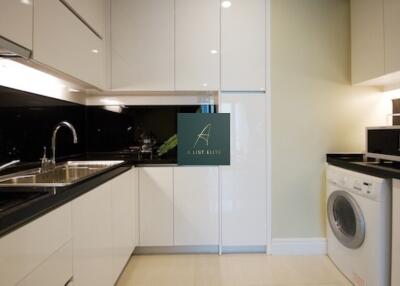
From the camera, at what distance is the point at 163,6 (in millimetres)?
2445

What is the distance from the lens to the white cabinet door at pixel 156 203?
96.8 inches

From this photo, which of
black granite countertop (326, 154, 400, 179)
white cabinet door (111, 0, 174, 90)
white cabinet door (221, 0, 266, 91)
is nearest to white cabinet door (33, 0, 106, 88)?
white cabinet door (111, 0, 174, 90)

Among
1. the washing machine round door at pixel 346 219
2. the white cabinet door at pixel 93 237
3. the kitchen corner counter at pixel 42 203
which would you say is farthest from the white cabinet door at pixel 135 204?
the washing machine round door at pixel 346 219

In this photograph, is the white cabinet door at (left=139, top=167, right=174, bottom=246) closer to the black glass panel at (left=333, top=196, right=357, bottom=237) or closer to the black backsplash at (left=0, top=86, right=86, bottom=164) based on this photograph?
the black backsplash at (left=0, top=86, right=86, bottom=164)

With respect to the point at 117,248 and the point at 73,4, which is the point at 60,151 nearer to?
the point at 117,248

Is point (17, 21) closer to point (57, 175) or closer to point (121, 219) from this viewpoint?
point (57, 175)

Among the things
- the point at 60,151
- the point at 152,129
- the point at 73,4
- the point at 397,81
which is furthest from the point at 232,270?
the point at 73,4

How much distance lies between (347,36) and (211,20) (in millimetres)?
1300

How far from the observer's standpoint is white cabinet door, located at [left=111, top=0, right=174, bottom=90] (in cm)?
244

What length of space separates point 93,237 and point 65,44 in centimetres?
120

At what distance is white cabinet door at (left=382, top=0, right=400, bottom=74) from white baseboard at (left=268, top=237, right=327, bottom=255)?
1598mm

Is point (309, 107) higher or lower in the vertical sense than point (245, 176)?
higher

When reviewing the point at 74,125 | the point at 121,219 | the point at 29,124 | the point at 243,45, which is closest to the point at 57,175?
the point at 29,124

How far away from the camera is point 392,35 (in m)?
1.91
